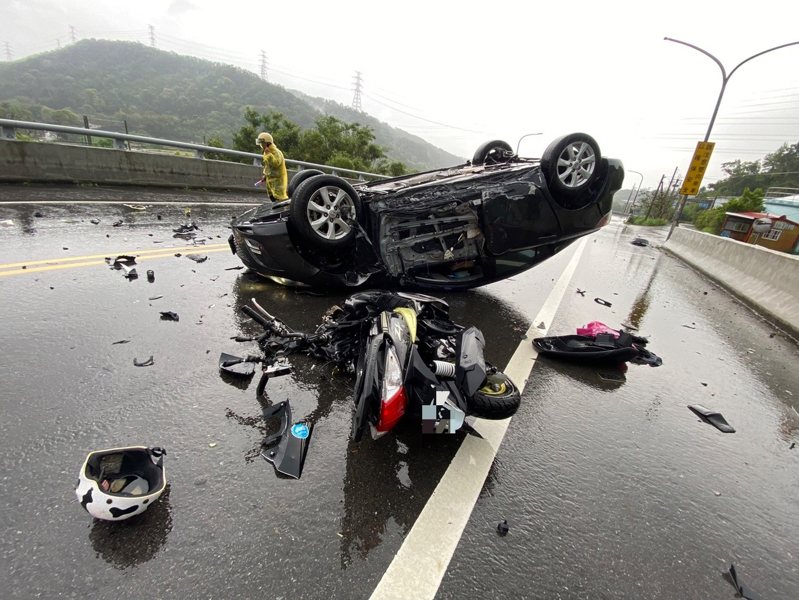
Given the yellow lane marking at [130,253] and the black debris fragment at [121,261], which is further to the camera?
the black debris fragment at [121,261]

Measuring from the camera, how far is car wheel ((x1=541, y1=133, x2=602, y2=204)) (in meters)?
4.55

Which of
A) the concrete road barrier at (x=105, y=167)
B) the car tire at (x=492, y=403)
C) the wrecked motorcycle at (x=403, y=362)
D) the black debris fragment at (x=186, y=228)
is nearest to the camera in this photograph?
the wrecked motorcycle at (x=403, y=362)

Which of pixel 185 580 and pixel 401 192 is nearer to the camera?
pixel 185 580

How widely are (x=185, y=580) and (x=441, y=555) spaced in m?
0.96

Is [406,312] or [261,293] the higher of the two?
[406,312]

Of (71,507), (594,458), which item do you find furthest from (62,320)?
(594,458)

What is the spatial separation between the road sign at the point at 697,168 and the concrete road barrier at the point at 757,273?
495 inches

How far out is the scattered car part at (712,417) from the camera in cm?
288

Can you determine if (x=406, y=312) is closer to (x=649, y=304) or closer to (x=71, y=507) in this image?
(x=71, y=507)

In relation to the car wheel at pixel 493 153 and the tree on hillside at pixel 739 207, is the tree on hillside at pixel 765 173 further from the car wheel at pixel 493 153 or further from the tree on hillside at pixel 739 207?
the car wheel at pixel 493 153

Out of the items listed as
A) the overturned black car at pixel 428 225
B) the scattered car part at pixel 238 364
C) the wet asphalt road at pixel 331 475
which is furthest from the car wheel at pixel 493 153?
the scattered car part at pixel 238 364

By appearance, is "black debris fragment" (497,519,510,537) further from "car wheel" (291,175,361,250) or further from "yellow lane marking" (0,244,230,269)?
"yellow lane marking" (0,244,230,269)

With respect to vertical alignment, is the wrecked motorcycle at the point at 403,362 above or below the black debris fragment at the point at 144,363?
above

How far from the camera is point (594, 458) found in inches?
91.7
